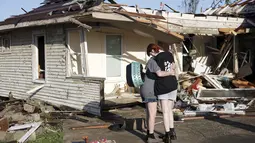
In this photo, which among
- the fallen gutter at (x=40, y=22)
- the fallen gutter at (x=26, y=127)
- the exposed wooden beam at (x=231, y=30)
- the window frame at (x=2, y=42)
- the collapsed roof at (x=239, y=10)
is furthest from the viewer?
the collapsed roof at (x=239, y=10)

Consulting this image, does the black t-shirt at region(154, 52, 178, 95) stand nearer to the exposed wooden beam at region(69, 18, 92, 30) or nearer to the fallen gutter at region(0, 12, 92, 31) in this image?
the fallen gutter at region(0, 12, 92, 31)

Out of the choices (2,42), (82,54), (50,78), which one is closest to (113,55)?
(82,54)

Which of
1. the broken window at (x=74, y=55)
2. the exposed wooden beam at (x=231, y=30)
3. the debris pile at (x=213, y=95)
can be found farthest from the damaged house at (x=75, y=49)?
the exposed wooden beam at (x=231, y=30)

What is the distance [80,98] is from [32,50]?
3.55 metres

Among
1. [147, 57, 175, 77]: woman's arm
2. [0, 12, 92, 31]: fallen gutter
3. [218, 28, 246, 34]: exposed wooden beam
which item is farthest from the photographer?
[218, 28, 246, 34]: exposed wooden beam

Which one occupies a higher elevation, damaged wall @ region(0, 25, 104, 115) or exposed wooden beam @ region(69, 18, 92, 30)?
exposed wooden beam @ region(69, 18, 92, 30)

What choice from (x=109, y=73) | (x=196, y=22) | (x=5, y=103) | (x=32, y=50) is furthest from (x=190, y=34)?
(x=5, y=103)

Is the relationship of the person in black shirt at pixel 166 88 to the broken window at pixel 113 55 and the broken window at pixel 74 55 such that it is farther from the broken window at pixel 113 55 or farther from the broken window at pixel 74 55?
the broken window at pixel 113 55

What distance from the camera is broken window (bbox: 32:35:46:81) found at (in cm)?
1266

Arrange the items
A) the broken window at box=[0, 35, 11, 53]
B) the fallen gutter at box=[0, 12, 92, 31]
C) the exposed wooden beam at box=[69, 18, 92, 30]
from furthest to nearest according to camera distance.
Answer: the broken window at box=[0, 35, 11, 53] < the fallen gutter at box=[0, 12, 92, 31] < the exposed wooden beam at box=[69, 18, 92, 30]

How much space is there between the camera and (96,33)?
38.0 ft

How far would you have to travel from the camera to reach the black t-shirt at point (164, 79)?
20.0 feet

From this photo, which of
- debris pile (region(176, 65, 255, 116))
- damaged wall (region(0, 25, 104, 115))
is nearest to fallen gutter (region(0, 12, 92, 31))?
damaged wall (region(0, 25, 104, 115))

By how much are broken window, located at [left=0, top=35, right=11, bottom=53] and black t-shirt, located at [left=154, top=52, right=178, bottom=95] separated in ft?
32.8
